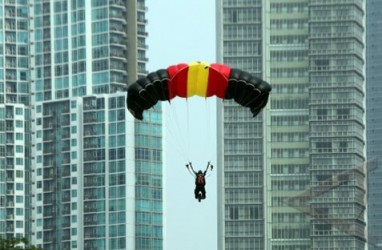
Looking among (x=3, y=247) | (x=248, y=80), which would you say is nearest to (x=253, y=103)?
(x=248, y=80)

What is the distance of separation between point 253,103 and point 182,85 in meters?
3.83

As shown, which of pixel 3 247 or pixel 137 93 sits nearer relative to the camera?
pixel 137 93

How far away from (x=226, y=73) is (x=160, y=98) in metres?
3.69

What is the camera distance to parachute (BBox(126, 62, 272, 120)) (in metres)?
101

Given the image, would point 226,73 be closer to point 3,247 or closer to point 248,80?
point 248,80

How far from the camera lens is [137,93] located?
100 meters

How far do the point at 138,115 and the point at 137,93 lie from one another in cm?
120

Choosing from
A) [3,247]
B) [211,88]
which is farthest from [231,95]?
[3,247]

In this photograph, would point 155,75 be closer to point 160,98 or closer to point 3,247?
point 160,98

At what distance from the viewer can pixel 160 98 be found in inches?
3984

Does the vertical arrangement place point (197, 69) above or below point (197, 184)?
above

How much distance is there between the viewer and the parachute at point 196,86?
101m

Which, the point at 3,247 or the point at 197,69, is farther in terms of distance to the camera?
the point at 3,247

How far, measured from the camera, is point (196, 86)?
101625 mm
